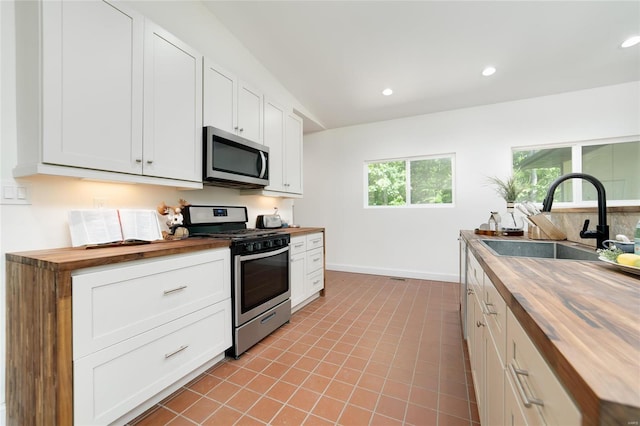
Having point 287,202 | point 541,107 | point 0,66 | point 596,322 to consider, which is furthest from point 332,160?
point 596,322

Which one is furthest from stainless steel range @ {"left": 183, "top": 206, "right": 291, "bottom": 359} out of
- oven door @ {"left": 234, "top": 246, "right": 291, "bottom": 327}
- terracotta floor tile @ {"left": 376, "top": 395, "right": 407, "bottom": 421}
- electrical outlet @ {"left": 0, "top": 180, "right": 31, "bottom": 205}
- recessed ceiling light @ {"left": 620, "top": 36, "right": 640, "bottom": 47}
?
recessed ceiling light @ {"left": 620, "top": 36, "right": 640, "bottom": 47}

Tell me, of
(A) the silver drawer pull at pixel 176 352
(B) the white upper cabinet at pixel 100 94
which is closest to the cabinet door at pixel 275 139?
(B) the white upper cabinet at pixel 100 94

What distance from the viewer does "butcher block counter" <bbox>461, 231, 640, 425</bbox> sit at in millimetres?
312

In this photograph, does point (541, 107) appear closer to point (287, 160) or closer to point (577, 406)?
point (287, 160)

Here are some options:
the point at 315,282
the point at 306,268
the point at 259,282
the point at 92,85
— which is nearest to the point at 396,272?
the point at 315,282

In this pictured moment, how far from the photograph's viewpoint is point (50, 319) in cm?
103

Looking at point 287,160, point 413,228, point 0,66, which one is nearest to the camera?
point 0,66

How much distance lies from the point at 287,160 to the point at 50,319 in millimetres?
2597

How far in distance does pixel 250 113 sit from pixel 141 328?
6.85 ft

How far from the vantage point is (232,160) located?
231cm

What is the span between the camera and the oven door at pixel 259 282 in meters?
1.92

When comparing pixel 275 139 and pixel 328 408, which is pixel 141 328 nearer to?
pixel 328 408

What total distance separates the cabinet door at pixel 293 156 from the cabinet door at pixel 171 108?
1341 millimetres

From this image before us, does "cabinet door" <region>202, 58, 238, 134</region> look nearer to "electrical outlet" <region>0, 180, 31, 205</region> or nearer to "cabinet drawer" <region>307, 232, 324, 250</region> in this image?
"electrical outlet" <region>0, 180, 31, 205</region>
